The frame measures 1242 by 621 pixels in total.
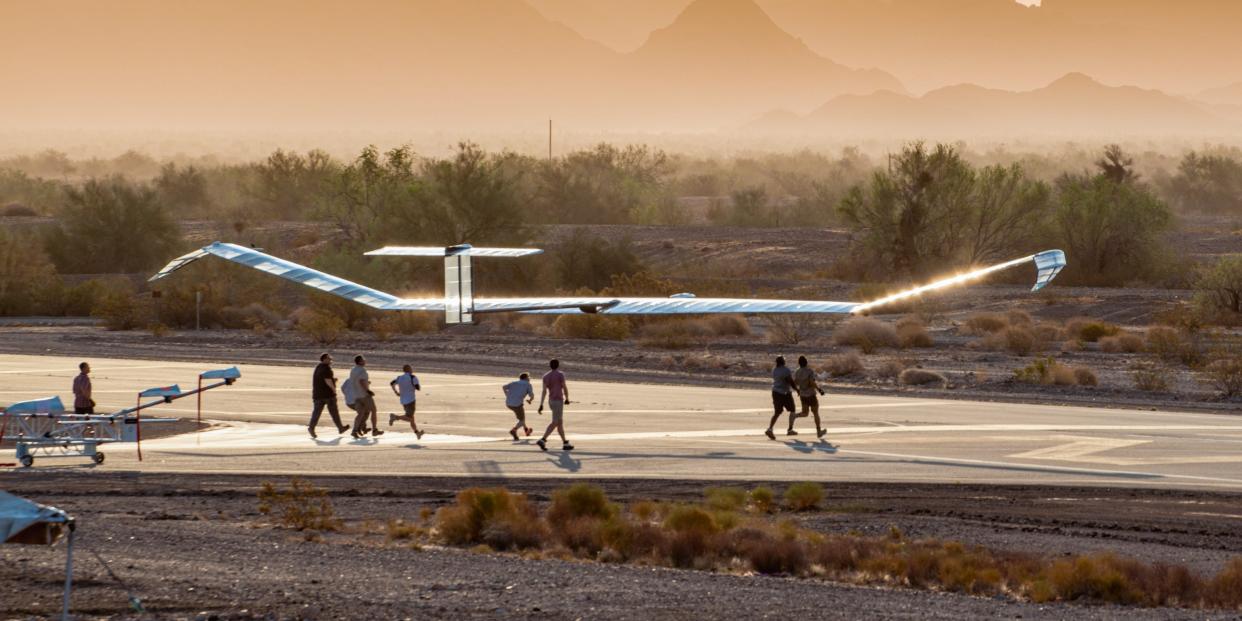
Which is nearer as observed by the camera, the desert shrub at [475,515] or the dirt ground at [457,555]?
the dirt ground at [457,555]

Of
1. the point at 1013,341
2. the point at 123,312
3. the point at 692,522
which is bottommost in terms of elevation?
the point at 692,522

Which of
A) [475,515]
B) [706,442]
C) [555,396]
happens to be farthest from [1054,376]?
[475,515]

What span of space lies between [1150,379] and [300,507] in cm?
2612

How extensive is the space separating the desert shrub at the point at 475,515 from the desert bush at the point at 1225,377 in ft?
79.4

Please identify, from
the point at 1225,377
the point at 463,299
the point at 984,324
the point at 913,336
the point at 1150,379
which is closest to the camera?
the point at 463,299

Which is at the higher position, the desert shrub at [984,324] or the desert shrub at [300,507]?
the desert shrub at [984,324]

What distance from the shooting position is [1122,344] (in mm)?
47156

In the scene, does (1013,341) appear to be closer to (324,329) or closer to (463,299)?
(324,329)

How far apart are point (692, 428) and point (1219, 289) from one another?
31.1 m

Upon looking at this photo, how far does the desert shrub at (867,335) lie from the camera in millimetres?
49594

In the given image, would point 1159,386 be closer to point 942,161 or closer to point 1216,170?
point 942,161

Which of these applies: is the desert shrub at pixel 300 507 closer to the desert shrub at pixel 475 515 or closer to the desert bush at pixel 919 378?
the desert shrub at pixel 475 515

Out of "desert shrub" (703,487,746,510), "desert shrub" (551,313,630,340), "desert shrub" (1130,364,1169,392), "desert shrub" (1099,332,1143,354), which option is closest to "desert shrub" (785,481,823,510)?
"desert shrub" (703,487,746,510)

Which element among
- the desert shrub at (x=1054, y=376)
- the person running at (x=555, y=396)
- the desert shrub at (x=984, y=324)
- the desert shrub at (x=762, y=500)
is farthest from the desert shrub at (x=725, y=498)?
the desert shrub at (x=984, y=324)
